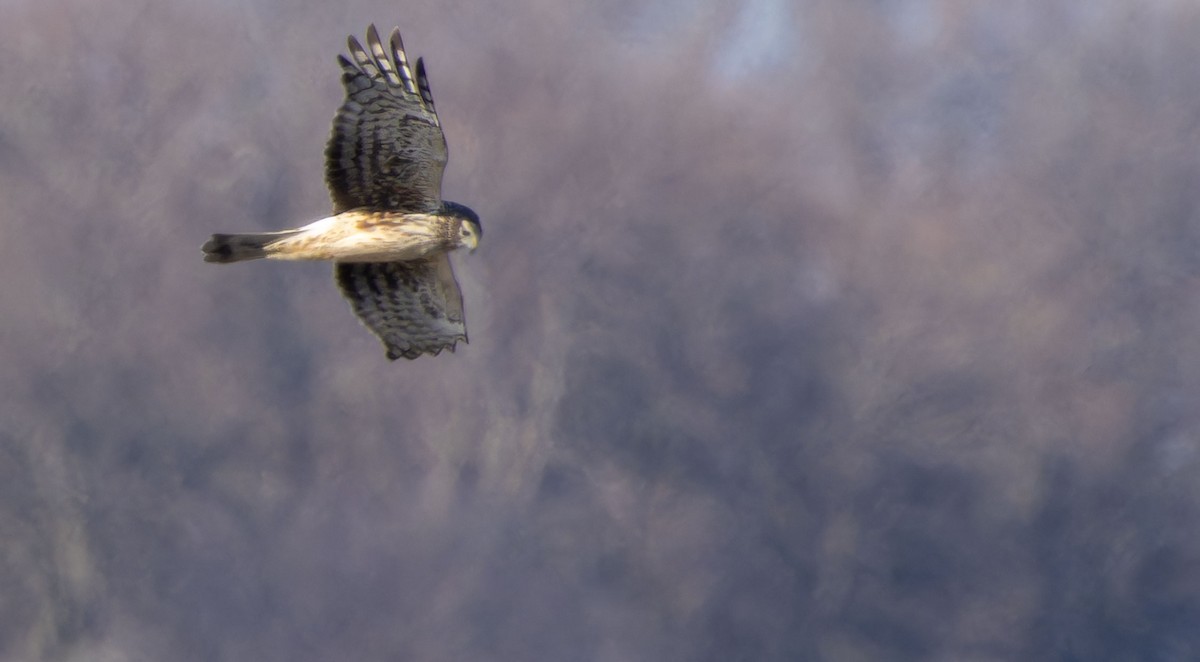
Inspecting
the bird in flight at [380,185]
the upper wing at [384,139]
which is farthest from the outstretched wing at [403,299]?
the upper wing at [384,139]

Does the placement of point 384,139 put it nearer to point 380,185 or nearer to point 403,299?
point 380,185

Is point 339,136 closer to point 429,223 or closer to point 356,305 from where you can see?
point 429,223

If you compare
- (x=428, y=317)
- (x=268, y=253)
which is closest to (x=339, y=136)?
(x=268, y=253)

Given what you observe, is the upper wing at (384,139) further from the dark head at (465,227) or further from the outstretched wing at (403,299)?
the outstretched wing at (403,299)

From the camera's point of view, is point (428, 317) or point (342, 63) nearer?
point (342, 63)

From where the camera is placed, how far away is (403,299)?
22188 mm

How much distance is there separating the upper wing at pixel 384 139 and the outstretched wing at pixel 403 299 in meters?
1.84

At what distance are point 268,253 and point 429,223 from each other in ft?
9.53

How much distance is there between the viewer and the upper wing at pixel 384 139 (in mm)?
19594

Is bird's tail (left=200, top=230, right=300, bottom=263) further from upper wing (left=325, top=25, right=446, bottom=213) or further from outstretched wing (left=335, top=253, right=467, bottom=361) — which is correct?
outstretched wing (left=335, top=253, right=467, bottom=361)

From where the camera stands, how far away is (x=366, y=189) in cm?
2039

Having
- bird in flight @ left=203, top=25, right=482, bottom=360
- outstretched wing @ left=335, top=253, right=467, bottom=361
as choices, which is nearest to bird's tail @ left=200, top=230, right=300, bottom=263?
bird in flight @ left=203, top=25, right=482, bottom=360

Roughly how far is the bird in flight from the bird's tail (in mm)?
18

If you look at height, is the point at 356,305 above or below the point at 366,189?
below
